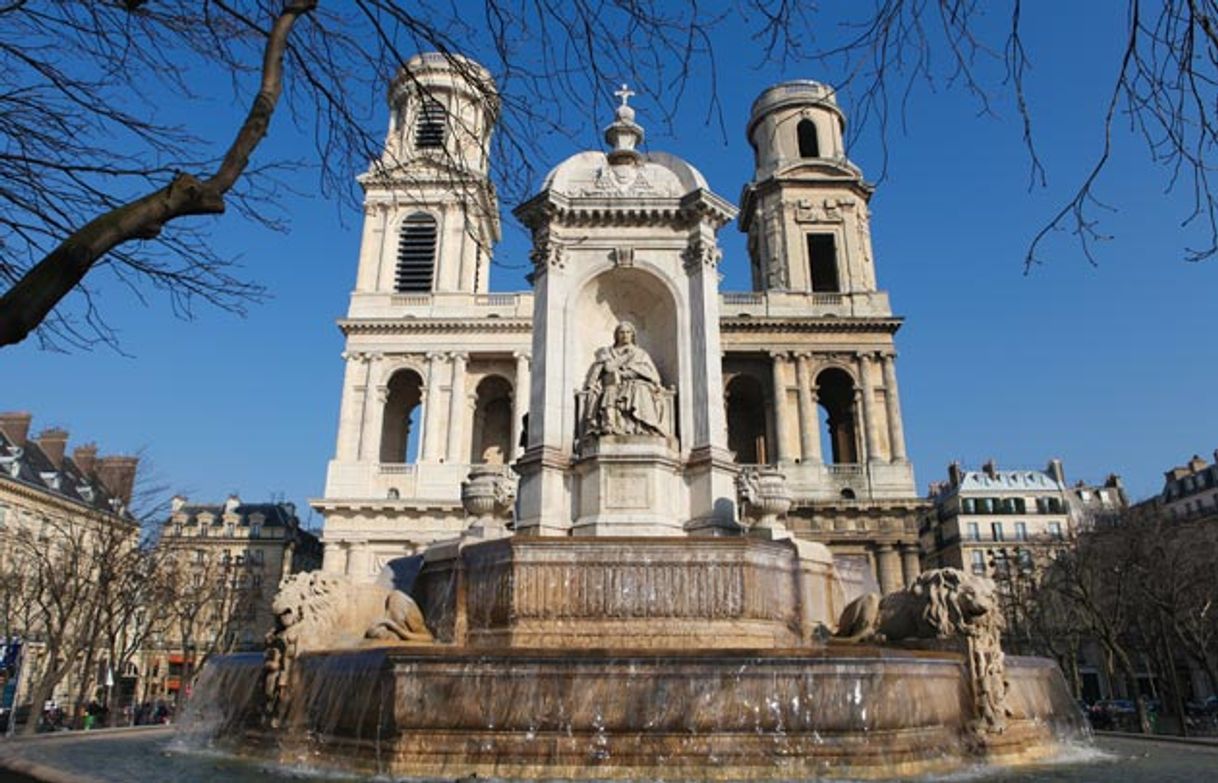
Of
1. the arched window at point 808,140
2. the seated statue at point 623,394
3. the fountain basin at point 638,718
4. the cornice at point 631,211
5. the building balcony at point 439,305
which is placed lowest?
the fountain basin at point 638,718

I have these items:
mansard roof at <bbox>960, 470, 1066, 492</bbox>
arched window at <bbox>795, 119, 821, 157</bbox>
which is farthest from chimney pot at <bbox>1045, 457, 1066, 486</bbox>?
arched window at <bbox>795, 119, 821, 157</bbox>

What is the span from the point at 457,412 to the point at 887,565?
71.1 ft

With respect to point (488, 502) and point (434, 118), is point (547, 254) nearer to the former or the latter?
point (488, 502)

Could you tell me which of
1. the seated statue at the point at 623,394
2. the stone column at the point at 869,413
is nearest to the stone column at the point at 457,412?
the stone column at the point at 869,413

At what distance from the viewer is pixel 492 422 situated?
149 ft

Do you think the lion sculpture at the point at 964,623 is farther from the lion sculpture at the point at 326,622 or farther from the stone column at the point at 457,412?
the stone column at the point at 457,412

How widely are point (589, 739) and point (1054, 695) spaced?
21.0 ft

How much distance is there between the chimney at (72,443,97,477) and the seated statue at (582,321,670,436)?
5206cm

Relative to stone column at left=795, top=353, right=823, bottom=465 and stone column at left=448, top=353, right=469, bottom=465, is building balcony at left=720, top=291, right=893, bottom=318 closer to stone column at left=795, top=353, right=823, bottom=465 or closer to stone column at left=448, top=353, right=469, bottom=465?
stone column at left=795, top=353, right=823, bottom=465

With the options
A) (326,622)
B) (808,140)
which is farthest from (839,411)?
(326,622)

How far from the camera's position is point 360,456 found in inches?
1570

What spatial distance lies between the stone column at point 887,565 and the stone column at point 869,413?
450 centimetres

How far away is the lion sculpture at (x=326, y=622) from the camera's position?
8.34 m

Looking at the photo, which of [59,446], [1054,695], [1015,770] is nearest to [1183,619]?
[1054,695]
